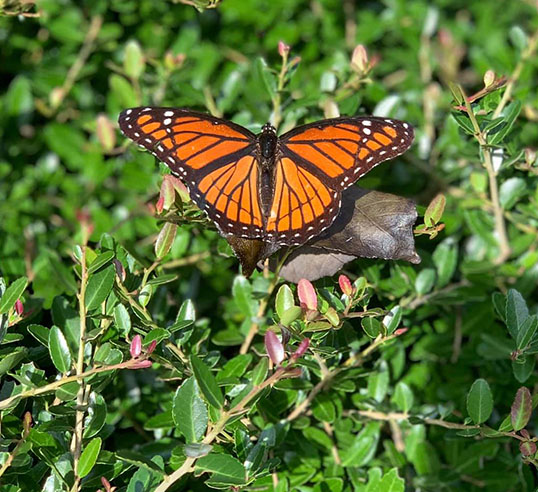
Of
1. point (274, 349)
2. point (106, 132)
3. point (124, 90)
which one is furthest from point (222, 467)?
point (124, 90)

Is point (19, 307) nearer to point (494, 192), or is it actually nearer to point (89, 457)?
point (89, 457)

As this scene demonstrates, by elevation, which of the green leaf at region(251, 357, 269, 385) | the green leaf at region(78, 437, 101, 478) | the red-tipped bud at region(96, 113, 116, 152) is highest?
the red-tipped bud at region(96, 113, 116, 152)

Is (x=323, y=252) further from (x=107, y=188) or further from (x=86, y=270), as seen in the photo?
(x=107, y=188)

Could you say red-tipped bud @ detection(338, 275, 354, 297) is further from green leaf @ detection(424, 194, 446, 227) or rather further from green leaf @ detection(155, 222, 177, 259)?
green leaf @ detection(155, 222, 177, 259)

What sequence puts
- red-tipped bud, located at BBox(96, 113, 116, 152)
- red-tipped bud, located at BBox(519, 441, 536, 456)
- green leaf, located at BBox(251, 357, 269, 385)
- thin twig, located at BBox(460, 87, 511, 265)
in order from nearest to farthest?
green leaf, located at BBox(251, 357, 269, 385) → red-tipped bud, located at BBox(519, 441, 536, 456) → thin twig, located at BBox(460, 87, 511, 265) → red-tipped bud, located at BBox(96, 113, 116, 152)

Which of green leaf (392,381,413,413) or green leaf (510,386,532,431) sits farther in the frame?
green leaf (392,381,413,413)

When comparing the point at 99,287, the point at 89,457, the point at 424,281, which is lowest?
the point at 89,457

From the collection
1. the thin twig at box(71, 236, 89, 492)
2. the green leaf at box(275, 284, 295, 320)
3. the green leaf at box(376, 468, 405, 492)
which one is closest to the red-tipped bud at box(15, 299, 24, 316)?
the thin twig at box(71, 236, 89, 492)
